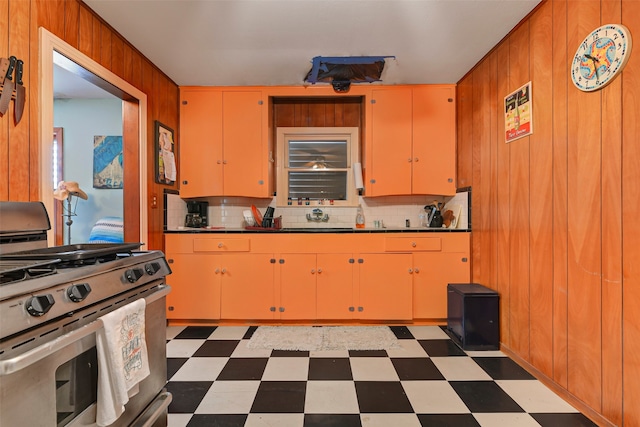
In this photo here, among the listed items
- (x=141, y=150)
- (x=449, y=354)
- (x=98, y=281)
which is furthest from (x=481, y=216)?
(x=141, y=150)

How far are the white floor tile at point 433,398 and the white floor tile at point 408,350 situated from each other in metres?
0.38

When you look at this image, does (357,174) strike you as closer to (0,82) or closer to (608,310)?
(608,310)

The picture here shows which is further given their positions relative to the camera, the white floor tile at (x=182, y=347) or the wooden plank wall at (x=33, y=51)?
the white floor tile at (x=182, y=347)

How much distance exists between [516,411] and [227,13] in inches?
117

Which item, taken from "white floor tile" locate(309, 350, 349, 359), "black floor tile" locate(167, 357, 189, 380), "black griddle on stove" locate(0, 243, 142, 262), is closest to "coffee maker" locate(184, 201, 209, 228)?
"black floor tile" locate(167, 357, 189, 380)

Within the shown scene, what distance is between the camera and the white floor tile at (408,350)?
7.59 feet

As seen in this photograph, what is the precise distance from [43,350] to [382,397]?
1.63 m

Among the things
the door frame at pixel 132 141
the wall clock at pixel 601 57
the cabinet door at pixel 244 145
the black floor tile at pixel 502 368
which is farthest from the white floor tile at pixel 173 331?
the wall clock at pixel 601 57

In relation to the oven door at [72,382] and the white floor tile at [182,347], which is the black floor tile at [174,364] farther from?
the oven door at [72,382]

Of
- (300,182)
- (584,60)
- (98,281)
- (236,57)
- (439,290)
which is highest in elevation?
(236,57)

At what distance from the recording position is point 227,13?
2027 millimetres

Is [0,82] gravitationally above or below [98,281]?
above

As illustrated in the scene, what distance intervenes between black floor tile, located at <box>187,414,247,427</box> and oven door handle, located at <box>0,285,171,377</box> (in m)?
0.89

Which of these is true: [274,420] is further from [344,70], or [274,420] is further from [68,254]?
[344,70]
